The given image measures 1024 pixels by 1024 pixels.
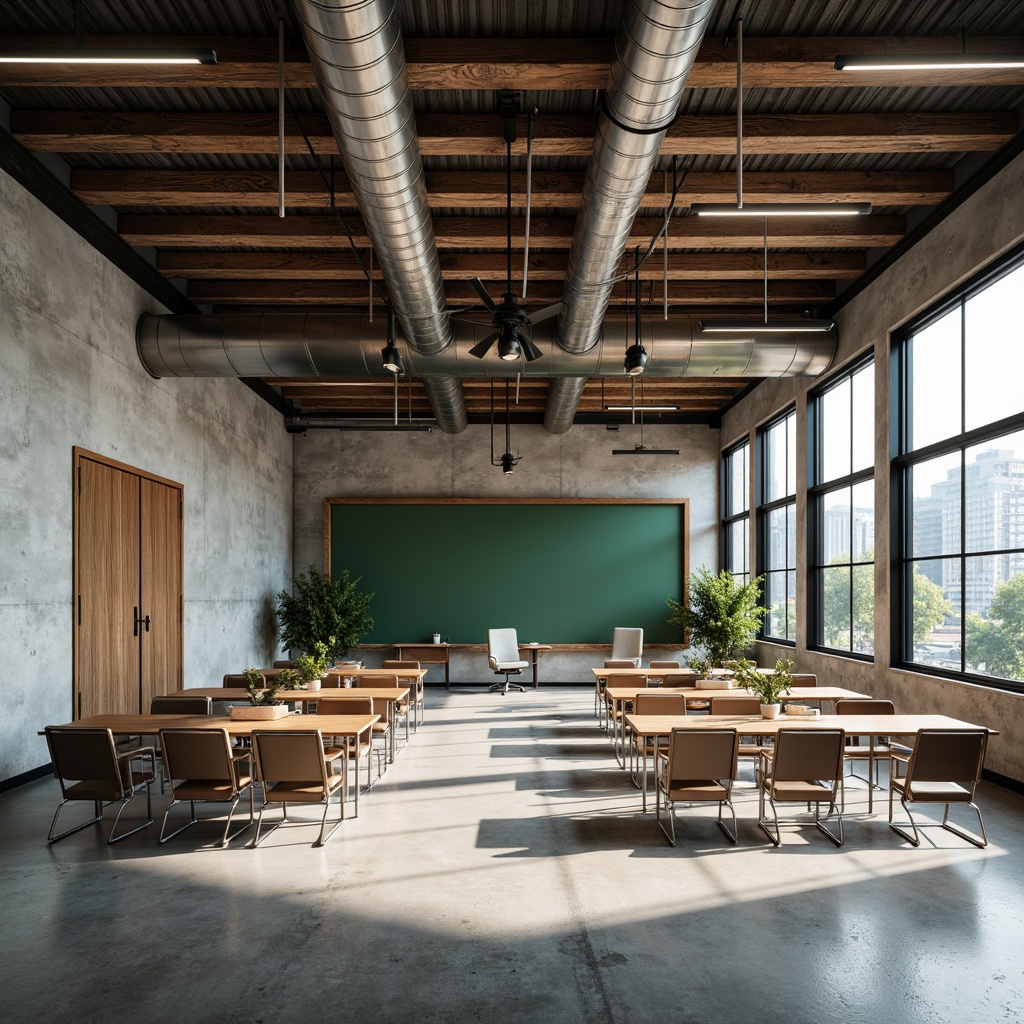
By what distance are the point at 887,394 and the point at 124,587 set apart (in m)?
8.08

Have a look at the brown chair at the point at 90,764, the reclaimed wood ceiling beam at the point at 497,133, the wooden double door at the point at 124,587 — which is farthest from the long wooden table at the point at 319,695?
the reclaimed wood ceiling beam at the point at 497,133

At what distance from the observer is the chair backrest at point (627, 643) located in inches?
534

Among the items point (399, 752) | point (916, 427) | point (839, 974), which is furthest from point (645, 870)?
point (916, 427)

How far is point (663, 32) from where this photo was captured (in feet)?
12.4

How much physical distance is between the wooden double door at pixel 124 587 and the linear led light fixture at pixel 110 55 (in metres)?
3.83

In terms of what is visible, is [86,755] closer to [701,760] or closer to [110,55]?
[701,760]

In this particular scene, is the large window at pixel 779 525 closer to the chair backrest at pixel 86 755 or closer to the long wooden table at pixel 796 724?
the long wooden table at pixel 796 724

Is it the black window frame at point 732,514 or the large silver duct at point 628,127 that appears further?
the black window frame at point 732,514

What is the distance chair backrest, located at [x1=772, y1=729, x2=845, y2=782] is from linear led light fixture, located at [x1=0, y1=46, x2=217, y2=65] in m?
5.08

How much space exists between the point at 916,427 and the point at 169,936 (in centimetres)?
770

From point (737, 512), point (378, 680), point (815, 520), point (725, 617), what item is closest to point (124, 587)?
point (378, 680)

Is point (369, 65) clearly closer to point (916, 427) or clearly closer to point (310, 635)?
point (916, 427)

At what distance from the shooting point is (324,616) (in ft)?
43.2

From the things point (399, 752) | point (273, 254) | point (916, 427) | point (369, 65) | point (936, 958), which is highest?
point (273, 254)
